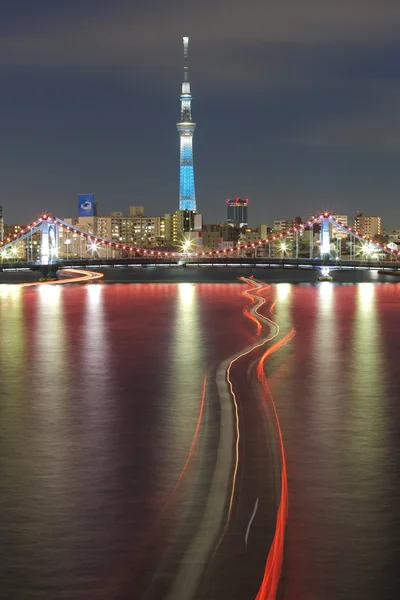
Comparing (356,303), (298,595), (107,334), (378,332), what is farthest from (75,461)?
(356,303)

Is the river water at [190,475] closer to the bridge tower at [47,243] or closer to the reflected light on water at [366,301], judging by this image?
the reflected light on water at [366,301]

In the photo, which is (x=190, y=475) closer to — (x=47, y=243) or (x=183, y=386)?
(x=183, y=386)

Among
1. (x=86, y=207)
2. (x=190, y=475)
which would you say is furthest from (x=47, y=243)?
(x=86, y=207)

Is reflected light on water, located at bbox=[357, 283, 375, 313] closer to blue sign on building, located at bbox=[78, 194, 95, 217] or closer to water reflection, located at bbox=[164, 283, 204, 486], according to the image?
water reflection, located at bbox=[164, 283, 204, 486]

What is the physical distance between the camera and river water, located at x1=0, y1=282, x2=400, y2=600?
839cm

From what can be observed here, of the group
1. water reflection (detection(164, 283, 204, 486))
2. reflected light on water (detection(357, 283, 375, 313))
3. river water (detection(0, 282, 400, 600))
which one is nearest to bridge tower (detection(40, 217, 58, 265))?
reflected light on water (detection(357, 283, 375, 313))

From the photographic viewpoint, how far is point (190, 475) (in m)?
11.6

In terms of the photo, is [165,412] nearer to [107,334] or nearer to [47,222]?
[107,334]

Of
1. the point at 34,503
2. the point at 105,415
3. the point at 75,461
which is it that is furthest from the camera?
the point at 105,415

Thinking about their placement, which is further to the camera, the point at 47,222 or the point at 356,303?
the point at 47,222

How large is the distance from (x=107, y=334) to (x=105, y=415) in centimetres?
1604

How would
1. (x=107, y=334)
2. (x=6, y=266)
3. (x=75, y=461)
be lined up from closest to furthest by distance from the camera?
(x=75, y=461), (x=107, y=334), (x=6, y=266)

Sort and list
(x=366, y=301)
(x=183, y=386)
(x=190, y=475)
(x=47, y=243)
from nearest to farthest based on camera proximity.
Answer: (x=190, y=475) → (x=183, y=386) → (x=366, y=301) → (x=47, y=243)

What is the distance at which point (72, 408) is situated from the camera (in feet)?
55.1
